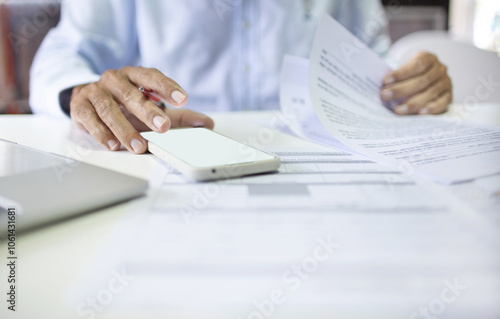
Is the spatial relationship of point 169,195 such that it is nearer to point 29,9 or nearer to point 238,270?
point 238,270

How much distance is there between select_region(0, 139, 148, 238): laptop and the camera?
246mm

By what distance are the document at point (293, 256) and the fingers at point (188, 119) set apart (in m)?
0.23

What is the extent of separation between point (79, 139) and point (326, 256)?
1.36ft

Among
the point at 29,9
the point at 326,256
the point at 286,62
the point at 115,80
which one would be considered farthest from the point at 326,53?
the point at 29,9

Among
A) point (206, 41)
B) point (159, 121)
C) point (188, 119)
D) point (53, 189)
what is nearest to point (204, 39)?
point (206, 41)

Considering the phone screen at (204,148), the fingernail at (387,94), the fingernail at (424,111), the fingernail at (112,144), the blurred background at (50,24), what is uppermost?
the phone screen at (204,148)

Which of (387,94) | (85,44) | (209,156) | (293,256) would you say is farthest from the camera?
(85,44)

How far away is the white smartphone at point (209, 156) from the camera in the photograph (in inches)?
13.4

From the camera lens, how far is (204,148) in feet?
1.29

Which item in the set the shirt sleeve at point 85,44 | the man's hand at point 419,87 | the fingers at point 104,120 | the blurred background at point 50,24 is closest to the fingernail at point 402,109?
the man's hand at point 419,87

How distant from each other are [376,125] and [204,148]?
26 cm

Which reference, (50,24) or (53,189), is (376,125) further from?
(50,24)

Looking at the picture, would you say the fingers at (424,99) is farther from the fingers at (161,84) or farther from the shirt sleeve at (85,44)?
the shirt sleeve at (85,44)

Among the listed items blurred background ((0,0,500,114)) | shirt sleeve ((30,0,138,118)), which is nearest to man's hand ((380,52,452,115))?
shirt sleeve ((30,0,138,118))
